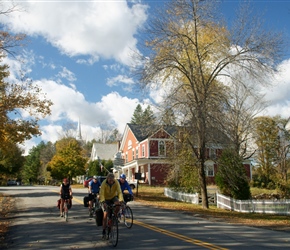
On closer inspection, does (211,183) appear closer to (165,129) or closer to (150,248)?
(165,129)

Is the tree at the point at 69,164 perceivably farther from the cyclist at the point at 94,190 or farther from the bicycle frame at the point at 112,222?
the bicycle frame at the point at 112,222

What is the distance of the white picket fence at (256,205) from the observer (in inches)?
791

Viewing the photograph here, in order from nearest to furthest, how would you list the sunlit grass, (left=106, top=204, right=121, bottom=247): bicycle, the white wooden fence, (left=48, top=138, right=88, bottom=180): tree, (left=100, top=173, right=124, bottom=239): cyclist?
1. (left=106, top=204, right=121, bottom=247): bicycle
2. (left=100, top=173, right=124, bottom=239): cyclist
3. the sunlit grass
4. the white wooden fence
5. (left=48, top=138, right=88, bottom=180): tree

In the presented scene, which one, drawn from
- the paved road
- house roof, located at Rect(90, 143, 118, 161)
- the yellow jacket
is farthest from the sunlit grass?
house roof, located at Rect(90, 143, 118, 161)

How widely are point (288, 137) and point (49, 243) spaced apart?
140ft

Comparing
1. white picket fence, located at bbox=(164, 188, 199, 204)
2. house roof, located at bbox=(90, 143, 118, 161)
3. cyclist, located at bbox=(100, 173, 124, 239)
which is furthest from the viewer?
house roof, located at bbox=(90, 143, 118, 161)

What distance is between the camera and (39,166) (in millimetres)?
101812

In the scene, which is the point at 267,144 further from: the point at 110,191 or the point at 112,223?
the point at 112,223

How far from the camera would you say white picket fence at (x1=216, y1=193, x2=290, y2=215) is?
65.9 feet

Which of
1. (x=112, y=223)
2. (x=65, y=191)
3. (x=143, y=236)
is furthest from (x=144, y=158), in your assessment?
(x=112, y=223)

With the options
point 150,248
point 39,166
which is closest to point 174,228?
point 150,248

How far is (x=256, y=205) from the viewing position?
2166 centimetres

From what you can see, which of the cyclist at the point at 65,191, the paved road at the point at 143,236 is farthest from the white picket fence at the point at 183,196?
the cyclist at the point at 65,191

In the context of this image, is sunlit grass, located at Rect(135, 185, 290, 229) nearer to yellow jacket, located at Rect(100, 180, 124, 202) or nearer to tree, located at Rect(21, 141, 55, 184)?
yellow jacket, located at Rect(100, 180, 124, 202)
